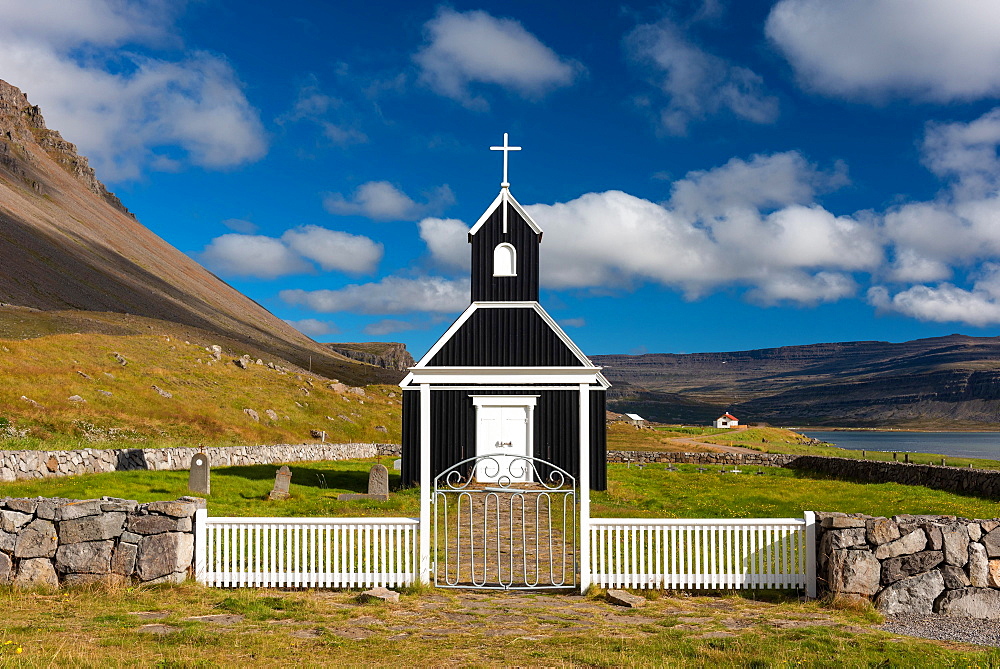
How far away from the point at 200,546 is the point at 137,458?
17.7m

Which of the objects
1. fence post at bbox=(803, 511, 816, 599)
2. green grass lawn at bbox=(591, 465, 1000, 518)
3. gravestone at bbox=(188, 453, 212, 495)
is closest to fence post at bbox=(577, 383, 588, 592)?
fence post at bbox=(803, 511, 816, 599)

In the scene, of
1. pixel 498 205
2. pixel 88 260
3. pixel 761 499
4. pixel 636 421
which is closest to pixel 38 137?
pixel 88 260

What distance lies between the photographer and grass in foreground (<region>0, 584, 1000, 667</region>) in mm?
7270

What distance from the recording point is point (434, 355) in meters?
24.4

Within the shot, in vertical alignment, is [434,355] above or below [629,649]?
above

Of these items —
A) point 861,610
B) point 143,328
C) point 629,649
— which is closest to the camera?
point 629,649

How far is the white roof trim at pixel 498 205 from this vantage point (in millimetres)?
25250

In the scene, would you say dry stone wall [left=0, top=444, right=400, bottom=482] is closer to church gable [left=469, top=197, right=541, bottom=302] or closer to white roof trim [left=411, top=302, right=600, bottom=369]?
white roof trim [left=411, top=302, right=600, bottom=369]

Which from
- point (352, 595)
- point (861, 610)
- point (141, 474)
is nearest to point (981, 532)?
point (861, 610)

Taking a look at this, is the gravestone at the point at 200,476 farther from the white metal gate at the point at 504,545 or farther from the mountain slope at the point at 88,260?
the mountain slope at the point at 88,260

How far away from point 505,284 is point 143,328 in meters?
41.0

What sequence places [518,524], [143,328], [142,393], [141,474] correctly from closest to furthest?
[518,524], [141,474], [142,393], [143,328]

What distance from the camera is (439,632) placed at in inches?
336

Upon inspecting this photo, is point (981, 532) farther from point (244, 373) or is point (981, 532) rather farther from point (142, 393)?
point (244, 373)
